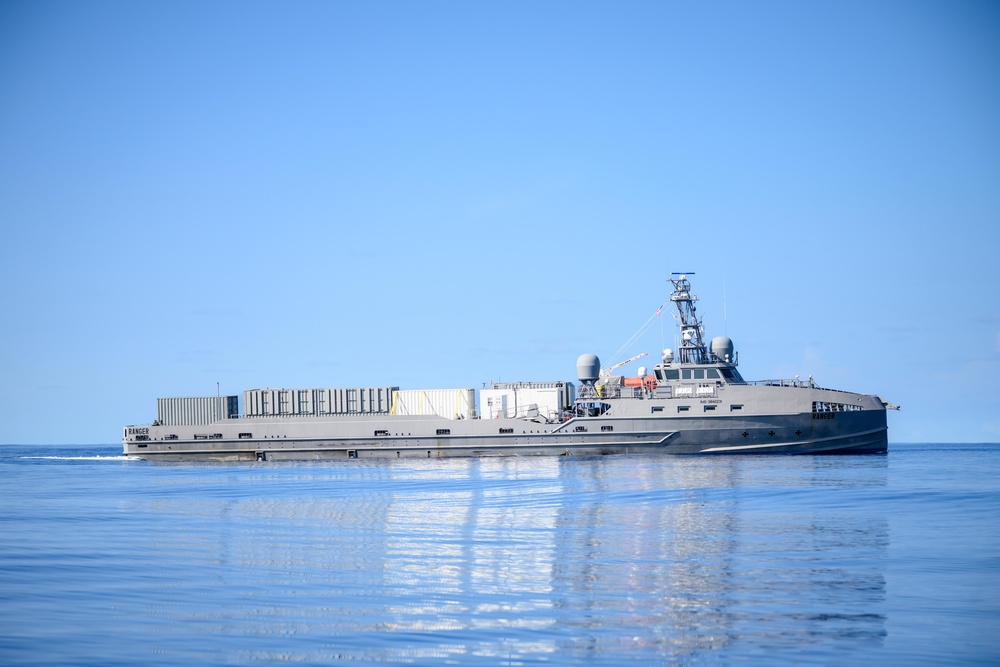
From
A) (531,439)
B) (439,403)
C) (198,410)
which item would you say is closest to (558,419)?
(531,439)

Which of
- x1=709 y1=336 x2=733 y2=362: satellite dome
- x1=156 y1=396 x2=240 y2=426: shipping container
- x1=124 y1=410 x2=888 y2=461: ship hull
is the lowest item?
x1=124 y1=410 x2=888 y2=461: ship hull

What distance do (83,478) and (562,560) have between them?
4270 centimetres

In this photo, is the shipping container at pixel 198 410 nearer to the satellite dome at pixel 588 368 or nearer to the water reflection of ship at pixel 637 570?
the satellite dome at pixel 588 368

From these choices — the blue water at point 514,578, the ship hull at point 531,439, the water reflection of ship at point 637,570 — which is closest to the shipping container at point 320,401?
the ship hull at point 531,439

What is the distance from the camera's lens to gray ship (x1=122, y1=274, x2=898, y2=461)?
5600 centimetres

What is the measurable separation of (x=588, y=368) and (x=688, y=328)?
7293 millimetres

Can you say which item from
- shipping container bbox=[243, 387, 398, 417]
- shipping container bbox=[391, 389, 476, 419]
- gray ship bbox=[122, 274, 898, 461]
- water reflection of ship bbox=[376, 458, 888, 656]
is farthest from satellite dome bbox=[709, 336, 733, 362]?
water reflection of ship bbox=[376, 458, 888, 656]

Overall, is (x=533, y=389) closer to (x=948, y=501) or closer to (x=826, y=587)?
(x=948, y=501)

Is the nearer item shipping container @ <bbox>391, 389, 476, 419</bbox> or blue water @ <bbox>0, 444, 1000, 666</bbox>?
blue water @ <bbox>0, 444, 1000, 666</bbox>

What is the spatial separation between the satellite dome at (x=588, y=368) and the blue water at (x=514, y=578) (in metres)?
27.9

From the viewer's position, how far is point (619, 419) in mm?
57750

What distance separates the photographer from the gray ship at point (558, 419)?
56.0 m

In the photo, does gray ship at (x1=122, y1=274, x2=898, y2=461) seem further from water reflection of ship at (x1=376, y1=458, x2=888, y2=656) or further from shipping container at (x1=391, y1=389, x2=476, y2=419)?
water reflection of ship at (x1=376, y1=458, x2=888, y2=656)

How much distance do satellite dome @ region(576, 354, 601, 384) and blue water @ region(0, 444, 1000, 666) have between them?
2794 centimetres
